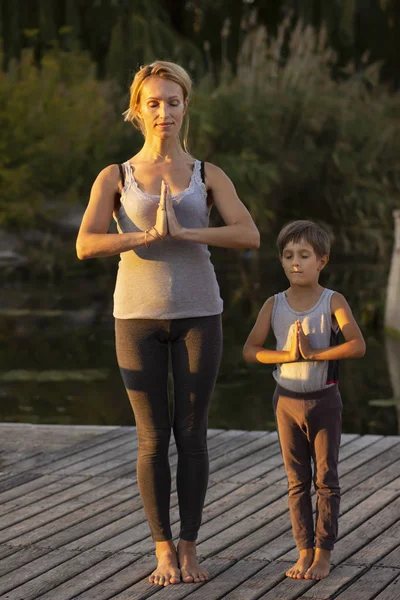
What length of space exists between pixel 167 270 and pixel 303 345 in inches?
19.2

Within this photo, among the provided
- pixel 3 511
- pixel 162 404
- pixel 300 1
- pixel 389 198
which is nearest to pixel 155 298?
pixel 162 404

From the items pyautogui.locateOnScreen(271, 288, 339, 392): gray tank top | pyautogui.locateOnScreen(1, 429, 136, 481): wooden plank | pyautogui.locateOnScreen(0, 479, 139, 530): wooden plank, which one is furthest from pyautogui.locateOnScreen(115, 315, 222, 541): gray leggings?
pyautogui.locateOnScreen(1, 429, 136, 481): wooden plank

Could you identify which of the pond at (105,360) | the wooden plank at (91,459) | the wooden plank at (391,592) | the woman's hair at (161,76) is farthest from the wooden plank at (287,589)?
the pond at (105,360)

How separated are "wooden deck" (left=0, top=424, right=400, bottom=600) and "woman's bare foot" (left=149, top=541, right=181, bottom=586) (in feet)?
0.13

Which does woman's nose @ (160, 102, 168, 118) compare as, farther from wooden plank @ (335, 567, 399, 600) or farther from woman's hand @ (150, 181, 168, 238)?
wooden plank @ (335, 567, 399, 600)

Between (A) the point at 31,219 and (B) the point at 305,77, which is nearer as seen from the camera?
(A) the point at 31,219

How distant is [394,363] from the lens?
1049cm

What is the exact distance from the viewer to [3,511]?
5.18 m

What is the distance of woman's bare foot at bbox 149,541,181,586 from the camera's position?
166 inches

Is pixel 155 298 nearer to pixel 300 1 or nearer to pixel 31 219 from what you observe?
pixel 31 219

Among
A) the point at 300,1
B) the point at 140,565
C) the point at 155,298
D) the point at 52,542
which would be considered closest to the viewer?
the point at 155,298

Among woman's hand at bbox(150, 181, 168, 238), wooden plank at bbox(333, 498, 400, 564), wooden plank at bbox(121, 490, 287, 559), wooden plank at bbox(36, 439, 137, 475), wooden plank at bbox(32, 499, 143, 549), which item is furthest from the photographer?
wooden plank at bbox(36, 439, 137, 475)

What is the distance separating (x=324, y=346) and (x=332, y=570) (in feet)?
2.51

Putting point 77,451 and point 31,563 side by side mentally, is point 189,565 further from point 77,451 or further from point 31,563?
point 77,451
